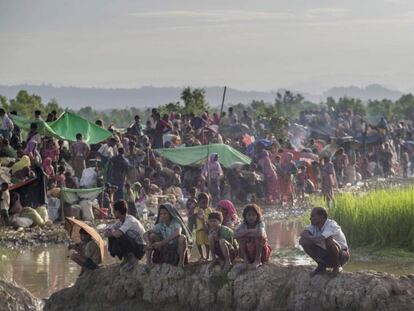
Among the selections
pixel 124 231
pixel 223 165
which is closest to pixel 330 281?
pixel 124 231

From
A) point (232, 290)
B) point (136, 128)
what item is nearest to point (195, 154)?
point (136, 128)

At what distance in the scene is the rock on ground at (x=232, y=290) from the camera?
10.9 meters

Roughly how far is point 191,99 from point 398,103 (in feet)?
106

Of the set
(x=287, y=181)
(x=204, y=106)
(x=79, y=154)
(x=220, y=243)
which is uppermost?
(x=204, y=106)

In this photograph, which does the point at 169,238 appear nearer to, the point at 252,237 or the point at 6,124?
the point at 252,237

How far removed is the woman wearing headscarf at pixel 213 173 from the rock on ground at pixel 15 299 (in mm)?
12097

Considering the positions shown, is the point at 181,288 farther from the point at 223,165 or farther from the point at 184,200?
the point at 223,165

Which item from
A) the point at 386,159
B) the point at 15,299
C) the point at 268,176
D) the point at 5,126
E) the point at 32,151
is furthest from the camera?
the point at 386,159

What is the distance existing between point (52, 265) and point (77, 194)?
166 inches

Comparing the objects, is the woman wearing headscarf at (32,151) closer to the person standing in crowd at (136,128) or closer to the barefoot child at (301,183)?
the person standing in crowd at (136,128)

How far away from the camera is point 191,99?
37094 mm

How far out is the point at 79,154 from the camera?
2339 centimetres

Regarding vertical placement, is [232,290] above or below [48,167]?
below

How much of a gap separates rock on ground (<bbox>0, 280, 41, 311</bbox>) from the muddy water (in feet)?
5.08
